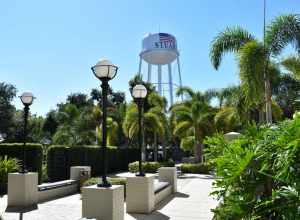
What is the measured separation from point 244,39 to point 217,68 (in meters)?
1.53

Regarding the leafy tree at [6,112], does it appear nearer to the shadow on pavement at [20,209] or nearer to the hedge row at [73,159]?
the hedge row at [73,159]

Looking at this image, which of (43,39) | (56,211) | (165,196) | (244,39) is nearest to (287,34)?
(244,39)

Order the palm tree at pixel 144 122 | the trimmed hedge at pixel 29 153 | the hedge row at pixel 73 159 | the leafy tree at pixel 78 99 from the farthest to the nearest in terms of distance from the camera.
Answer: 1. the leafy tree at pixel 78 99
2. the palm tree at pixel 144 122
3. the hedge row at pixel 73 159
4. the trimmed hedge at pixel 29 153

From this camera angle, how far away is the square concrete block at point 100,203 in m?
6.85

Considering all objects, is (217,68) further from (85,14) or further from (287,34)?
(85,14)

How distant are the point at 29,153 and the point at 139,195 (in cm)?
831

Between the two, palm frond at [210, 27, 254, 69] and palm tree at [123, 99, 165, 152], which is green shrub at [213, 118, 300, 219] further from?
palm tree at [123, 99, 165, 152]

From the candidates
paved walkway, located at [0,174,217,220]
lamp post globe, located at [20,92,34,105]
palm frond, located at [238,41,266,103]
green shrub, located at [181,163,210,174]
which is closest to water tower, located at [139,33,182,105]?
green shrub, located at [181,163,210,174]

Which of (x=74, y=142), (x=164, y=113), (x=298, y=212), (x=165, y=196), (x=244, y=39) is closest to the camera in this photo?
(x=298, y=212)

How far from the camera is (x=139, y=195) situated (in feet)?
32.5

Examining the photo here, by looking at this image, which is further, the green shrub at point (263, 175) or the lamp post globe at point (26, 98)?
the lamp post globe at point (26, 98)

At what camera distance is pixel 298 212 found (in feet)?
10.3

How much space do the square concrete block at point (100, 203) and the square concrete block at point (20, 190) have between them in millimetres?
4517

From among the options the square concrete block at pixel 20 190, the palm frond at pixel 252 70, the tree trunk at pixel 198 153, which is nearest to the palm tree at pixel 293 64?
the palm frond at pixel 252 70
